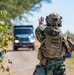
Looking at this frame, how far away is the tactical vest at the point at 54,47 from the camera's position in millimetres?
8617

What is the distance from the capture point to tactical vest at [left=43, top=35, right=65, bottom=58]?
8617 millimetres

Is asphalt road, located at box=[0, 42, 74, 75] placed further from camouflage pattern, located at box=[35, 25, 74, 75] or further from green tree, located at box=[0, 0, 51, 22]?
green tree, located at box=[0, 0, 51, 22]

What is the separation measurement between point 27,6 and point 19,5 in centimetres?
212

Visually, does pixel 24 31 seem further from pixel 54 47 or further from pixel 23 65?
pixel 54 47

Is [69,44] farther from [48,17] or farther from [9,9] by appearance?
[9,9]

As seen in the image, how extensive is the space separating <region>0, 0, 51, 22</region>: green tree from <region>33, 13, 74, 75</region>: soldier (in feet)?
219

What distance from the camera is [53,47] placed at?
8680 millimetres

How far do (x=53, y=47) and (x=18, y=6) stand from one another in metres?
75.9

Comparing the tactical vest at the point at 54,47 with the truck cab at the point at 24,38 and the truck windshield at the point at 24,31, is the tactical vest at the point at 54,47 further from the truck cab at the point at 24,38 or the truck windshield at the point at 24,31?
the truck windshield at the point at 24,31

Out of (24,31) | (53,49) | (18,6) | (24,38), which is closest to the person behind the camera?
(53,49)

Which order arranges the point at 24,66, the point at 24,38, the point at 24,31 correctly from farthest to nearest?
the point at 24,31 < the point at 24,38 < the point at 24,66

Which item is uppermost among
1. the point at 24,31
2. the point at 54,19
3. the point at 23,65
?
the point at 54,19

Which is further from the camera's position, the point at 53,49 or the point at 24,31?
the point at 24,31

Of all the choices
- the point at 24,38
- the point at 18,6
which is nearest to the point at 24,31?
the point at 24,38
